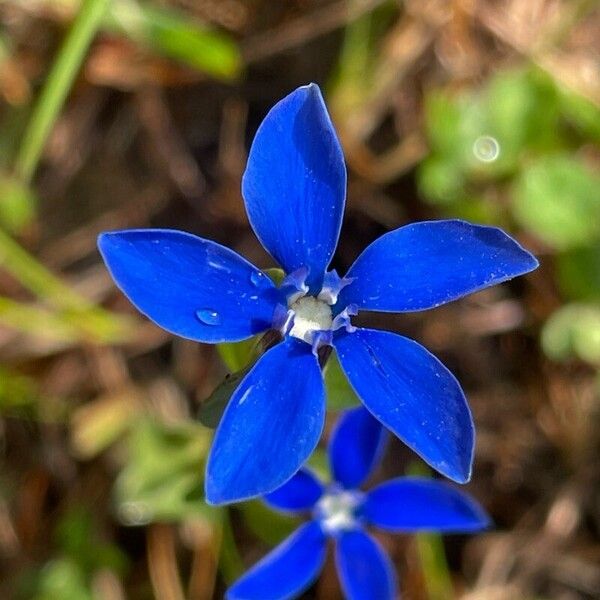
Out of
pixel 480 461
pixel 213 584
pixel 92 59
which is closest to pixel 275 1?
pixel 92 59

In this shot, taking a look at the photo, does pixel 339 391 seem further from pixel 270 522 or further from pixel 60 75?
pixel 60 75

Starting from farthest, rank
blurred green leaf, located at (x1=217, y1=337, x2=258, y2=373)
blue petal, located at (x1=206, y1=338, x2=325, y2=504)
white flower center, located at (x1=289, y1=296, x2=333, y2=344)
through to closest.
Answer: blurred green leaf, located at (x1=217, y1=337, x2=258, y2=373) < white flower center, located at (x1=289, y1=296, x2=333, y2=344) < blue petal, located at (x1=206, y1=338, x2=325, y2=504)

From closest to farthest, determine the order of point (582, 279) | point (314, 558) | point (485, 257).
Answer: point (485, 257) → point (314, 558) → point (582, 279)

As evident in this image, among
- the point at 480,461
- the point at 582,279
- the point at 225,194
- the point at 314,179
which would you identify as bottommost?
the point at 480,461

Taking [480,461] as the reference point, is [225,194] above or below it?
above

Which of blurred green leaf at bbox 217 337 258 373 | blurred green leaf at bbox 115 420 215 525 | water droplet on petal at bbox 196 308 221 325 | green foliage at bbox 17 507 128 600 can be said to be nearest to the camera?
water droplet on petal at bbox 196 308 221 325

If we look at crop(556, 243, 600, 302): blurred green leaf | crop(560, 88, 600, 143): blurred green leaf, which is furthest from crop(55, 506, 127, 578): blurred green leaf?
crop(560, 88, 600, 143): blurred green leaf

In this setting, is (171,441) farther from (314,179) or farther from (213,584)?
(314,179)

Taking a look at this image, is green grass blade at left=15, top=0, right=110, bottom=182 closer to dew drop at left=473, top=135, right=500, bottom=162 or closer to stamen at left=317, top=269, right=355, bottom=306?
stamen at left=317, top=269, right=355, bottom=306
